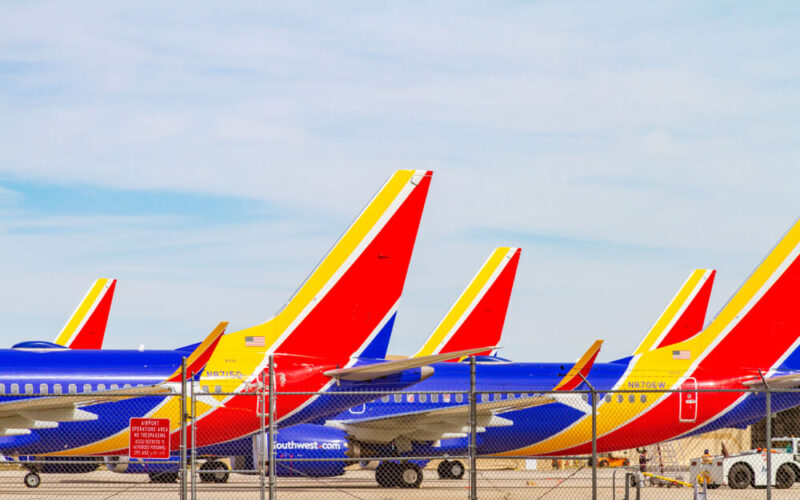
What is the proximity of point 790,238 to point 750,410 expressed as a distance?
15.4 ft

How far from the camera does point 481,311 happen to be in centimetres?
3734

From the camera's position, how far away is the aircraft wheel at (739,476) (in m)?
28.2

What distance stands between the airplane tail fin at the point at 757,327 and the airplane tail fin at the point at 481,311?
9187mm

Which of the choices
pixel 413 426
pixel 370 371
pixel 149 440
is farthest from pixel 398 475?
pixel 149 440

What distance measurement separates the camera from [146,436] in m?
16.5

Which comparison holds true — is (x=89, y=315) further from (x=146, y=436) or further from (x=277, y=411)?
(x=146, y=436)

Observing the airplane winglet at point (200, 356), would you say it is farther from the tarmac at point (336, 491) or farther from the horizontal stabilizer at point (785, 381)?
the horizontal stabilizer at point (785, 381)

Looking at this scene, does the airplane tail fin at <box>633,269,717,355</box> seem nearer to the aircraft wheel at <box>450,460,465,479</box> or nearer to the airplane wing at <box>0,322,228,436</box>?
the aircraft wheel at <box>450,460,465,479</box>

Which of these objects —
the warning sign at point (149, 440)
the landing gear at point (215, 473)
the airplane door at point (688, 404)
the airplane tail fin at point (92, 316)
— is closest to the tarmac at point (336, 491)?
the landing gear at point (215, 473)

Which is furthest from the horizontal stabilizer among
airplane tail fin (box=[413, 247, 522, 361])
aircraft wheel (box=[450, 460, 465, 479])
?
airplane tail fin (box=[413, 247, 522, 361])

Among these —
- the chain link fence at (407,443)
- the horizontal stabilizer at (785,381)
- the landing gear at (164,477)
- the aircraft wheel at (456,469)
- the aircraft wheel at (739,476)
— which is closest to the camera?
the chain link fence at (407,443)

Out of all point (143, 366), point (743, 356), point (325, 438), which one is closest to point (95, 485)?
point (143, 366)

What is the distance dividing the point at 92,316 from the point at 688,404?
2464 centimetres

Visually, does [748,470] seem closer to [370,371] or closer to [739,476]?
[739,476]
